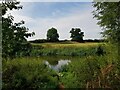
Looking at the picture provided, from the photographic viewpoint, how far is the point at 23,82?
1288 cm

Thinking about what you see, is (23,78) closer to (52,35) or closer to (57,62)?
(57,62)

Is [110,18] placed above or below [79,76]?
above

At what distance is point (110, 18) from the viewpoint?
540 inches

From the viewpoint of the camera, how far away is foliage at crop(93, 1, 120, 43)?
13.6 metres

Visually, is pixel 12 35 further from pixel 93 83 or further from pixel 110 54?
pixel 110 54

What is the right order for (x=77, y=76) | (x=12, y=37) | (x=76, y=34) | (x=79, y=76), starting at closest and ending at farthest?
(x=12, y=37)
(x=79, y=76)
(x=77, y=76)
(x=76, y=34)

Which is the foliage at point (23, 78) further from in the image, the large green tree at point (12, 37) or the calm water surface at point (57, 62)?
the calm water surface at point (57, 62)

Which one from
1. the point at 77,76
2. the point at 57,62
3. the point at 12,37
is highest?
the point at 12,37

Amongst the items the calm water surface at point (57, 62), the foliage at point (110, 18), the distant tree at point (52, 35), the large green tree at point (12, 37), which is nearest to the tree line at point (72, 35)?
the distant tree at point (52, 35)

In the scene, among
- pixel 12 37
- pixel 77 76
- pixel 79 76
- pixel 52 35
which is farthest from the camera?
pixel 52 35

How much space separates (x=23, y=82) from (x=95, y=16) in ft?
14.8

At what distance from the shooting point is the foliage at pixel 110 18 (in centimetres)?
1362

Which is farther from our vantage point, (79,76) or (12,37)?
(79,76)

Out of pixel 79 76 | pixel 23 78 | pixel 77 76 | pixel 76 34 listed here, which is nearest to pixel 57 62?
pixel 77 76
